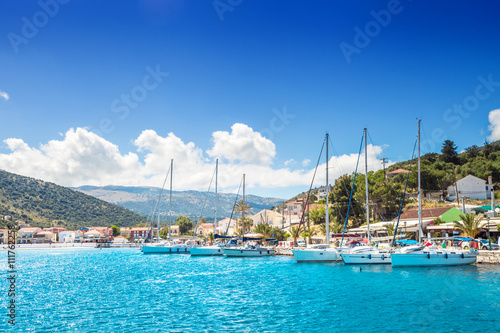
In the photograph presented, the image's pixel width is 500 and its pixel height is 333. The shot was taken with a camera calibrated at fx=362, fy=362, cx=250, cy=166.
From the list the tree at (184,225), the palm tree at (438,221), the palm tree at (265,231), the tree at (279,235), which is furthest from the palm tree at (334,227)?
the tree at (184,225)

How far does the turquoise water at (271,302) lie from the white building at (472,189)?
175ft

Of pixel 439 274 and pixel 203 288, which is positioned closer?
pixel 203 288

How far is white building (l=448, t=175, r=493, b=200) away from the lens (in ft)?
267

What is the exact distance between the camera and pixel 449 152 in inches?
4232

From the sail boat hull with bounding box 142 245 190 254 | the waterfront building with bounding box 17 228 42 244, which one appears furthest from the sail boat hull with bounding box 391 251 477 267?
the waterfront building with bounding box 17 228 42 244

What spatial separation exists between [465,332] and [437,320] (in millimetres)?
2068

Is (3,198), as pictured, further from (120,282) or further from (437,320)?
(437,320)

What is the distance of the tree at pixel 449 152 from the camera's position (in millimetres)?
105812

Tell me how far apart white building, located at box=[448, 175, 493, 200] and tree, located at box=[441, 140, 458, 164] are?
23.9m

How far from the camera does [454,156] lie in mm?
105812

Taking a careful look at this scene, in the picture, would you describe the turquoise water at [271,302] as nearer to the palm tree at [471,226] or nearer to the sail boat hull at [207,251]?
Result: the palm tree at [471,226]

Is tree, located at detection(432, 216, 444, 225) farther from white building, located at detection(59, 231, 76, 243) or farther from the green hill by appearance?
the green hill

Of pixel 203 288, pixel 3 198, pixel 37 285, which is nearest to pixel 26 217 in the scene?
pixel 3 198

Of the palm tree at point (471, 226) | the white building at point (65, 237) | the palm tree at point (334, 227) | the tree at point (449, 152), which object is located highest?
the tree at point (449, 152)
